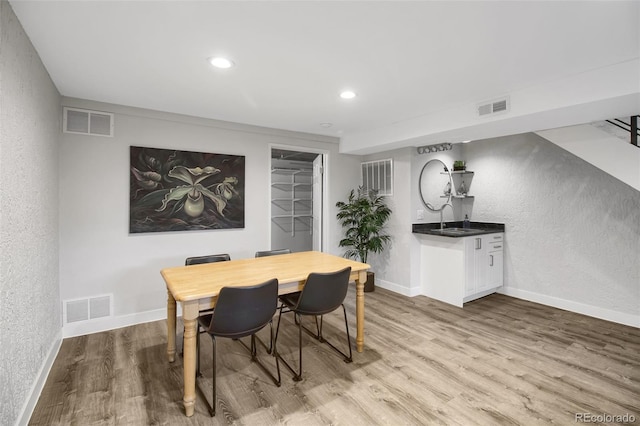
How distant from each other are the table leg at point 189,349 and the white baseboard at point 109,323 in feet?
5.95

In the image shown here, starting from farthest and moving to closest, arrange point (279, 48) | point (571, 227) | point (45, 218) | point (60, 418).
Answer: point (571, 227), point (45, 218), point (279, 48), point (60, 418)

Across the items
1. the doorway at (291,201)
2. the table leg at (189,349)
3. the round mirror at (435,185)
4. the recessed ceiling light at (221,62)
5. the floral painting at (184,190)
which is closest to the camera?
the table leg at (189,349)

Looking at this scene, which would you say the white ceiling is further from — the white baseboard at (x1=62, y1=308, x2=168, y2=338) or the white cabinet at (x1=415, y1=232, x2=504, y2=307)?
the white baseboard at (x1=62, y1=308, x2=168, y2=338)

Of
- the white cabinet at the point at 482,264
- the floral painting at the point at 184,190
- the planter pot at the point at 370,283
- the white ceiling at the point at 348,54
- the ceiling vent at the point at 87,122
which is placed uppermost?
the white ceiling at the point at 348,54

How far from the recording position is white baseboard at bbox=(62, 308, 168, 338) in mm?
3035

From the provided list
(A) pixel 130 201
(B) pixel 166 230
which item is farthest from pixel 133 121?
(B) pixel 166 230

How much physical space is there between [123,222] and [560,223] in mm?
5229

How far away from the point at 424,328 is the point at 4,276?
336cm

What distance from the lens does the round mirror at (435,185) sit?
4539 millimetres

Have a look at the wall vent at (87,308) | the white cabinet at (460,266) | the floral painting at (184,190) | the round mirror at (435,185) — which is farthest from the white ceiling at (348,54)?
the wall vent at (87,308)

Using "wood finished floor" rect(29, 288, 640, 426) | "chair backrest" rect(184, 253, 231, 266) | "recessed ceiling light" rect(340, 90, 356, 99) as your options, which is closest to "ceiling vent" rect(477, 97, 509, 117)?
"recessed ceiling light" rect(340, 90, 356, 99)

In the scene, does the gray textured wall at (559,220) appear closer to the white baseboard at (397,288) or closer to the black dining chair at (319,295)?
the white baseboard at (397,288)

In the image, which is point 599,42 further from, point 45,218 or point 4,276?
point 45,218

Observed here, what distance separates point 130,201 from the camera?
3285 millimetres
